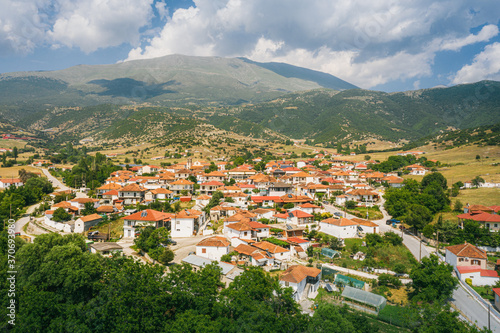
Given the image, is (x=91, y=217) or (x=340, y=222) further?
(x=91, y=217)

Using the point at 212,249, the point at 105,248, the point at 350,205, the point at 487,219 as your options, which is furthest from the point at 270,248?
the point at 487,219

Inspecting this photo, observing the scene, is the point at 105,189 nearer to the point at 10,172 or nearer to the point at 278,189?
the point at 278,189

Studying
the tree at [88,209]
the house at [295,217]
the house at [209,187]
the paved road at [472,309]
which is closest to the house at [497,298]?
the paved road at [472,309]

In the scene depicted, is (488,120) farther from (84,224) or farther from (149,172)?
(84,224)

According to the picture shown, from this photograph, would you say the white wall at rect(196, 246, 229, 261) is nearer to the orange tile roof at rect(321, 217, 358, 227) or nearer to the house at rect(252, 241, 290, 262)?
the house at rect(252, 241, 290, 262)

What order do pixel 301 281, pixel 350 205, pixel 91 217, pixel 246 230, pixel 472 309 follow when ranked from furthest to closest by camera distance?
pixel 350 205 → pixel 91 217 → pixel 246 230 → pixel 301 281 → pixel 472 309

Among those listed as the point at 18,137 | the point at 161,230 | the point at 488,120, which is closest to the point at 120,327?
the point at 161,230

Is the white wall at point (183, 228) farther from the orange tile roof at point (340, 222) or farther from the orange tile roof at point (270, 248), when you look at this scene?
the orange tile roof at point (340, 222)
